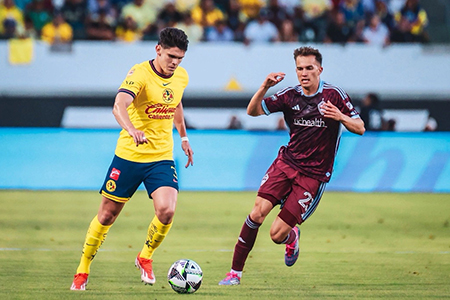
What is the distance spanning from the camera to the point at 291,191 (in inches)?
282

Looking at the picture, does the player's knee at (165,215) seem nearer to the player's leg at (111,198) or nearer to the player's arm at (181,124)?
the player's leg at (111,198)

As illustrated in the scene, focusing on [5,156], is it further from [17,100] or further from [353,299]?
[353,299]

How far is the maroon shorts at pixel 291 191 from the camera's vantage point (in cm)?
702

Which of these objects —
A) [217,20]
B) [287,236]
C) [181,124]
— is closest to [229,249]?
[287,236]

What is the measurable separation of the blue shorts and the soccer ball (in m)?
0.72

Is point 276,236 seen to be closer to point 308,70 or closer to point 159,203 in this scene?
point 159,203

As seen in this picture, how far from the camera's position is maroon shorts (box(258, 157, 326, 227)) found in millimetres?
7020

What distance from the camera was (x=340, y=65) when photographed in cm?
2023

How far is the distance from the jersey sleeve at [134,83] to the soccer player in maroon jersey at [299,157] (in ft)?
3.49

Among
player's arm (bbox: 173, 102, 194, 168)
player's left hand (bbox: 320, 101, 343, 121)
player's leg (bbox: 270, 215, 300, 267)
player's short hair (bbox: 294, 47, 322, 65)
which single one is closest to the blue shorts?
player's arm (bbox: 173, 102, 194, 168)

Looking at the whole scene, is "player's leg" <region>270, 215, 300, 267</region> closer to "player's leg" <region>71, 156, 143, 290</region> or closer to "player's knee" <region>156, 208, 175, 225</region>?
"player's knee" <region>156, 208, 175, 225</region>

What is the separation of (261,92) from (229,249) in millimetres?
2838

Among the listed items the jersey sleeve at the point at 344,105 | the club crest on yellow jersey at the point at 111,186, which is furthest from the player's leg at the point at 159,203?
the jersey sleeve at the point at 344,105

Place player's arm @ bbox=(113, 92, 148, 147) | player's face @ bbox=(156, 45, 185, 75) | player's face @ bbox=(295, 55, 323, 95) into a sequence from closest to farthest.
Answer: player's arm @ bbox=(113, 92, 148, 147) → player's face @ bbox=(156, 45, 185, 75) → player's face @ bbox=(295, 55, 323, 95)
